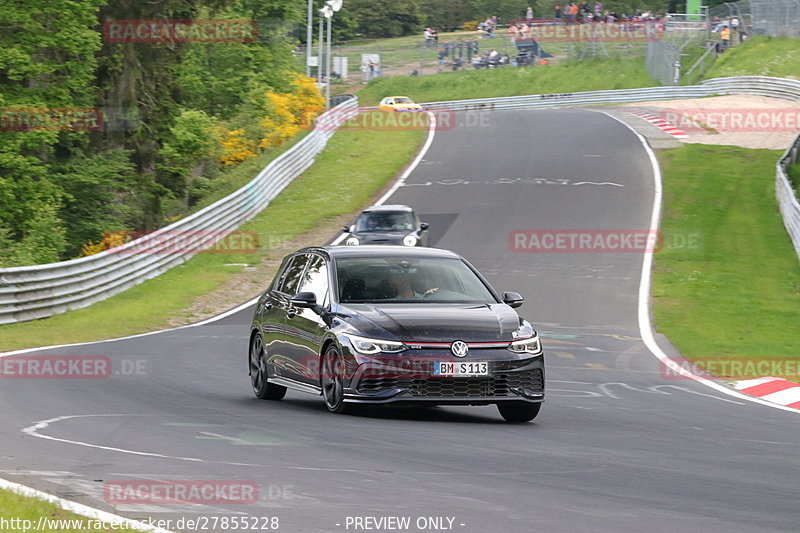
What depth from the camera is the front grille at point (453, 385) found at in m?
10.6

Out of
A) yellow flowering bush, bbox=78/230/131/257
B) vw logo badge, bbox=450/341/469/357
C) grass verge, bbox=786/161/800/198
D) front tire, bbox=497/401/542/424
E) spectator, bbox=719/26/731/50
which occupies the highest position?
spectator, bbox=719/26/731/50

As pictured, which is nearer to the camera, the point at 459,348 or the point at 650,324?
the point at 459,348

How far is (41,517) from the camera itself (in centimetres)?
644

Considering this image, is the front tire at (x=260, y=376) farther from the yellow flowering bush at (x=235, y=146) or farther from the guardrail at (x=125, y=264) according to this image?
the yellow flowering bush at (x=235, y=146)

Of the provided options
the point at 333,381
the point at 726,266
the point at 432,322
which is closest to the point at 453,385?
the point at 432,322

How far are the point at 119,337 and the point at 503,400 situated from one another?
12057 mm

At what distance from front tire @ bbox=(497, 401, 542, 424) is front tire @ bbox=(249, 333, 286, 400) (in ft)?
9.06

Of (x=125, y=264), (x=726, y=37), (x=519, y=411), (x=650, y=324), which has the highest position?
(x=726, y=37)

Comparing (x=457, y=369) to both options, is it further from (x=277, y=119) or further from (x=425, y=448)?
(x=277, y=119)

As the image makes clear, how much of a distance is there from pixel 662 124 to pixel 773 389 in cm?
4117

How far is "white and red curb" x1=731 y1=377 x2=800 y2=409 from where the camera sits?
14.5m

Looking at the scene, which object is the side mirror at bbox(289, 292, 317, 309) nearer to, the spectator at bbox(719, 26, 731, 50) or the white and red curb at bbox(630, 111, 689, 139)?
the white and red curb at bbox(630, 111, 689, 139)

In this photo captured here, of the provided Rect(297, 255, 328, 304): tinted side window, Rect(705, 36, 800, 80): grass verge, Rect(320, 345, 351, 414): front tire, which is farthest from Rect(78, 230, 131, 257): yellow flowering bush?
Rect(705, 36, 800, 80): grass verge

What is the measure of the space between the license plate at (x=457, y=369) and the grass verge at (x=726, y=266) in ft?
23.6
